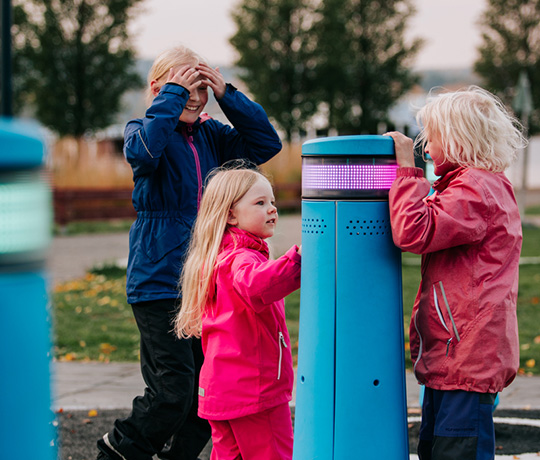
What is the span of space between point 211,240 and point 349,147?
69cm

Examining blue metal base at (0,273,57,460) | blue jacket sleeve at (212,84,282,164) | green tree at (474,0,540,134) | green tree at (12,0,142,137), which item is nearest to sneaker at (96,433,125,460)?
Answer: blue jacket sleeve at (212,84,282,164)

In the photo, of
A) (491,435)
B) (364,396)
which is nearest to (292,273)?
(364,396)

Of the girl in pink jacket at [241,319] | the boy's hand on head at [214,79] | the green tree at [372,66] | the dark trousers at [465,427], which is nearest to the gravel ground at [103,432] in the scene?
the girl in pink jacket at [241,319]

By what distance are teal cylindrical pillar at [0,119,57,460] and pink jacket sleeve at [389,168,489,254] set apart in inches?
57.5

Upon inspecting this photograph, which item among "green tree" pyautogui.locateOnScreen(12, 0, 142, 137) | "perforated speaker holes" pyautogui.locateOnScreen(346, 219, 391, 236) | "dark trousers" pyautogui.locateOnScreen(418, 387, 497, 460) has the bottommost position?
"dark trousers" pyautogui.locateOnScreen(418, 387, 497, 460)

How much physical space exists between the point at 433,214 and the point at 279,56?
28.2 m

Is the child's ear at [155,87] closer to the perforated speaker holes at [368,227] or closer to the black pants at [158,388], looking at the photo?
the black pants at [158,388]

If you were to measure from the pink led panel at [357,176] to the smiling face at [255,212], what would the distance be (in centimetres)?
39

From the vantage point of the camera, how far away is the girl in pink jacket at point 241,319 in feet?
9.14

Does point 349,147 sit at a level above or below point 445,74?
below

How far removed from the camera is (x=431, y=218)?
8.38 feet

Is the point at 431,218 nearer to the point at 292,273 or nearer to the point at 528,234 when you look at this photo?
the point at 292,273

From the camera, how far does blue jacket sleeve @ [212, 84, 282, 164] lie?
3.38m

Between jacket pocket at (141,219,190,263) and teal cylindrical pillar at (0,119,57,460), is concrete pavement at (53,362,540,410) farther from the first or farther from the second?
teal cylindrical pillar at (0,119,57,460)
